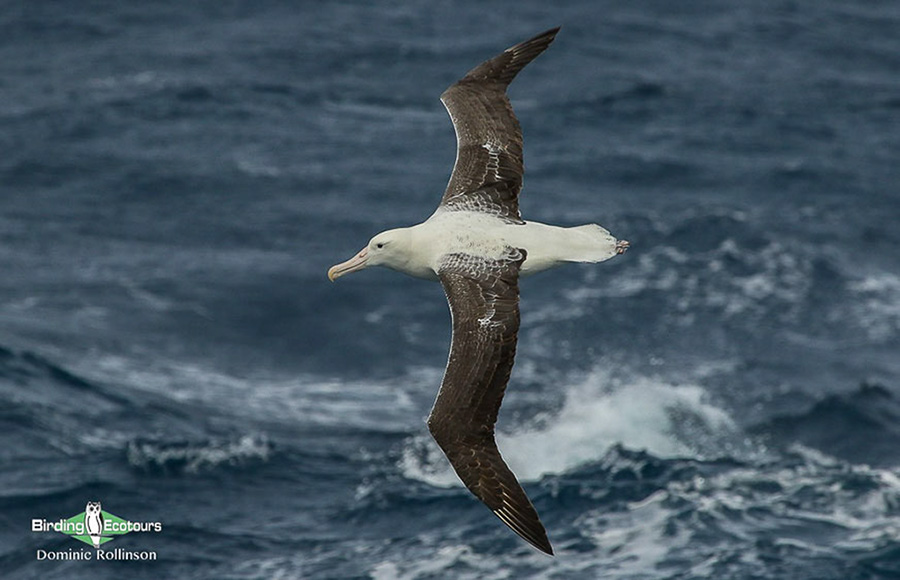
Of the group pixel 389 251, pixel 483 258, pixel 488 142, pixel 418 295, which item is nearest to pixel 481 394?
pixel 483 258

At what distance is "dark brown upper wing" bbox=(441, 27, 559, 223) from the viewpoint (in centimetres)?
1675

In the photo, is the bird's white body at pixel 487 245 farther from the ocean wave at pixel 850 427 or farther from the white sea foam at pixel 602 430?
the ocean wave at pixel 850 427

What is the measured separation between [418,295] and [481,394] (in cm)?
1816

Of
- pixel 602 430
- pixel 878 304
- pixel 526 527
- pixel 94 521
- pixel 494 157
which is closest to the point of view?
pixel 526 527

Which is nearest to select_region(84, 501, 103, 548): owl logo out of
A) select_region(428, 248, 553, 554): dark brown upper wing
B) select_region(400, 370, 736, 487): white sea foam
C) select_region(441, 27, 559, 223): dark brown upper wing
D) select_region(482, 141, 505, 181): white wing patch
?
select_region(400, 370, 736, 487): white sea foam

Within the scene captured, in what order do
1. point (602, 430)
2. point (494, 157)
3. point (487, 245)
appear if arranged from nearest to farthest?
point (487, 245) → point (494, 157) → point (602, 430)

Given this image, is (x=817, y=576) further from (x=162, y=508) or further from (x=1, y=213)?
(x=1, y=213)

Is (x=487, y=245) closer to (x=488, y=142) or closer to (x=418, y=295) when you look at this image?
(x=488, y=142)

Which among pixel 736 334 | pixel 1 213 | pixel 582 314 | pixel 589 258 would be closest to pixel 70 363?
pixel 1 213

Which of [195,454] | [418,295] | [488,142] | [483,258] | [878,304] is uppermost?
[488,142]

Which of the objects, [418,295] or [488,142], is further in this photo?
[418,295]

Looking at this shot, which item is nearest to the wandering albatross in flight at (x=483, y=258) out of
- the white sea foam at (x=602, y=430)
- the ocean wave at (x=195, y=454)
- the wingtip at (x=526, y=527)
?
the wingtip at (x=526, y=527)

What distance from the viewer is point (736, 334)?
31.6 m

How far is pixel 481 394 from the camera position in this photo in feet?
47.8
